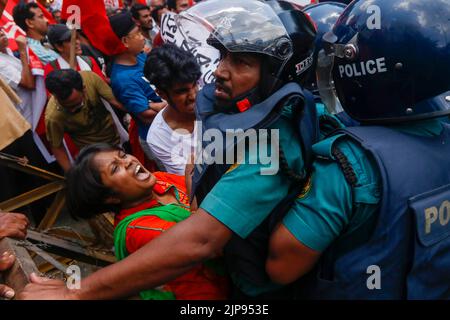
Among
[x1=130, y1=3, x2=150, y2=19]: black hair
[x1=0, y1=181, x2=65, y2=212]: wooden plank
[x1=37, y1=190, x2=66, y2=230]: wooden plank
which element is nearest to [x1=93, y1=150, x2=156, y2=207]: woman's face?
[x1=0, y1=181, x2=65, y2=212]: wooden plank

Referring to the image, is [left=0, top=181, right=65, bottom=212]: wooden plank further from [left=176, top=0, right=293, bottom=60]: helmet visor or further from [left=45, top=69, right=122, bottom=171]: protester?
[left=176, top=0, right=293, bottom=60]: helmet visor

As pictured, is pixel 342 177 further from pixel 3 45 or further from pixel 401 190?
pixel 3 45

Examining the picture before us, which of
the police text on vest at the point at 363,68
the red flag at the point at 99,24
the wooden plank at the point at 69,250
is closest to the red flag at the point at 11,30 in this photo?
the red flag at the point at 99,24

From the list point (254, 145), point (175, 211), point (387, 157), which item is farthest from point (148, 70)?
point (387, 157)

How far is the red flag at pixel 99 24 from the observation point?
14.1 feet

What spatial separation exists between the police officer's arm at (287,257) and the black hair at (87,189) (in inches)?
35.4

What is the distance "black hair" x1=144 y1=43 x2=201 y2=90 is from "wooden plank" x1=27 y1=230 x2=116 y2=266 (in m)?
1.26

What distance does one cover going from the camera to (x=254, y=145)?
4.66 feet

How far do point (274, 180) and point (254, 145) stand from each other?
13 centimetres

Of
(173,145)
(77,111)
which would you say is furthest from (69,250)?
(77,111)

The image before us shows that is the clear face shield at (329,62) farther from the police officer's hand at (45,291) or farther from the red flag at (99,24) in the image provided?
the red flag at (99,24)

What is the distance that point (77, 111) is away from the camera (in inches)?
165

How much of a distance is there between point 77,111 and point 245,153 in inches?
125
